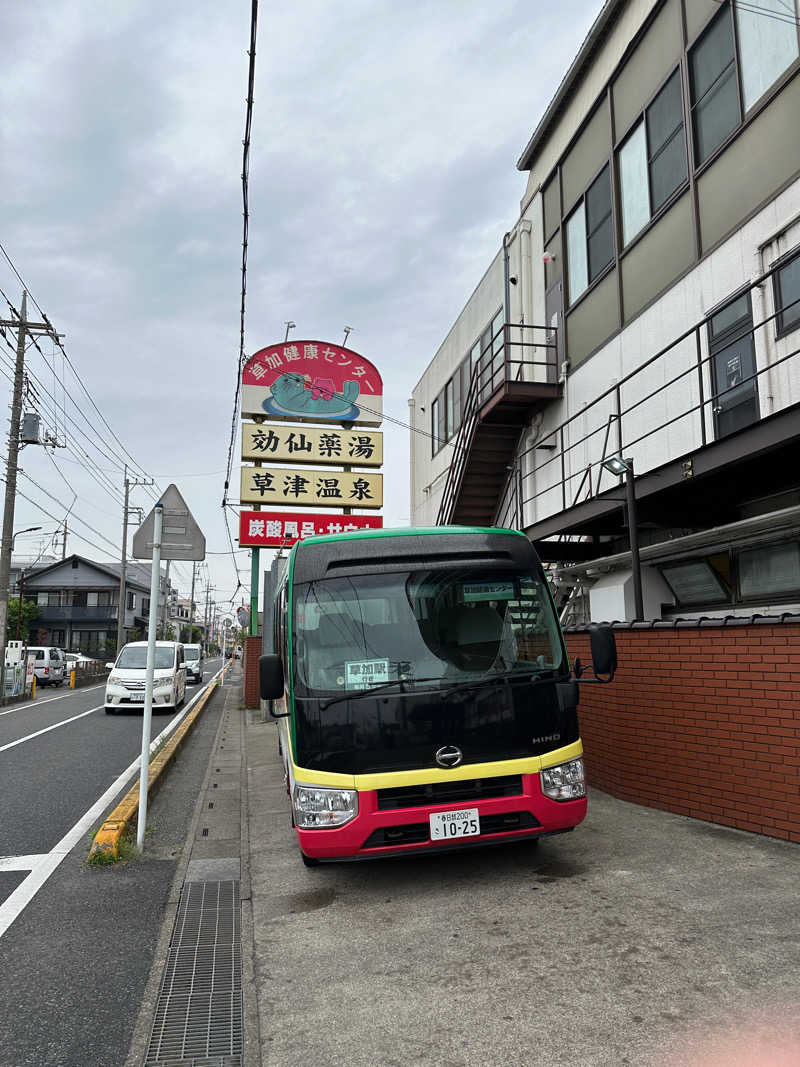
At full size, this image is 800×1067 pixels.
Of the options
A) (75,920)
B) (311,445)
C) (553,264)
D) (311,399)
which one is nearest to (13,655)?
(311,445)

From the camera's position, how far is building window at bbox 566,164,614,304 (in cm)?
1234

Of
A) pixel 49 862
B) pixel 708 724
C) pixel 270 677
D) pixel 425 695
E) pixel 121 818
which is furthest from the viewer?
pixel 121 818

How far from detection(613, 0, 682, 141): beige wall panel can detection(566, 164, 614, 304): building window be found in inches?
36.2

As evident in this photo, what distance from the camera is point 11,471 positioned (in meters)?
24.1

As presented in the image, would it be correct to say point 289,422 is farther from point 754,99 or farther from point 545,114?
point 754,99

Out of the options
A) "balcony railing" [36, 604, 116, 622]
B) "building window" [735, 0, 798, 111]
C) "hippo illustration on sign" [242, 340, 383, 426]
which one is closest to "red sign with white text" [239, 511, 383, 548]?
"hippo illustration on sign" [242, 340, 383, 426]

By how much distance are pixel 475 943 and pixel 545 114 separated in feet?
49.2

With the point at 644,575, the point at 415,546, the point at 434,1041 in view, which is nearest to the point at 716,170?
the point at 644,575

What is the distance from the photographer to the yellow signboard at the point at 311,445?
17.6 metres

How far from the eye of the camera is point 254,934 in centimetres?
420

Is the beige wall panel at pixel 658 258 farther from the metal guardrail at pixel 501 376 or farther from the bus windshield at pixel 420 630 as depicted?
the bus windshield at pixel 420 630

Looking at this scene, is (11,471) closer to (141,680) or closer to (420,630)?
(141,680)

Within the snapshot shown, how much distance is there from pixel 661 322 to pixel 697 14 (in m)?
4.00

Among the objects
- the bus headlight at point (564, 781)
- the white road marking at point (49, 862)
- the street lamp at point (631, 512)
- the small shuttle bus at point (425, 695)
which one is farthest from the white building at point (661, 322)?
the white road marking at point (49, 862)
